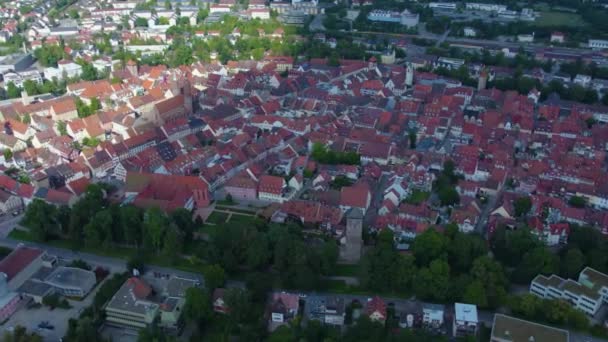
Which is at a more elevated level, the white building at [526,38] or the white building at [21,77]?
the white building at [526,38]

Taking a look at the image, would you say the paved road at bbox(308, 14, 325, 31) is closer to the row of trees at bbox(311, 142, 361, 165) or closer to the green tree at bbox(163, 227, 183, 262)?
the row of trees at bbox(311, 142, 361, 165)

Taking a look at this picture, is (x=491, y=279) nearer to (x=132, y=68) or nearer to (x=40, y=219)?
(x=40, y=219)

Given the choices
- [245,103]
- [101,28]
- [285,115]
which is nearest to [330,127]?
[285,115]

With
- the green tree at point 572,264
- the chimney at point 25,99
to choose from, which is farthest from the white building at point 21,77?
the green tree at point 572,264

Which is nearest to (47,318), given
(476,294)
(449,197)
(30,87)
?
(476,294)

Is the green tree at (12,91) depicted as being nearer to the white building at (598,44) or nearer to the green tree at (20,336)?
the green tree at (20,336)
